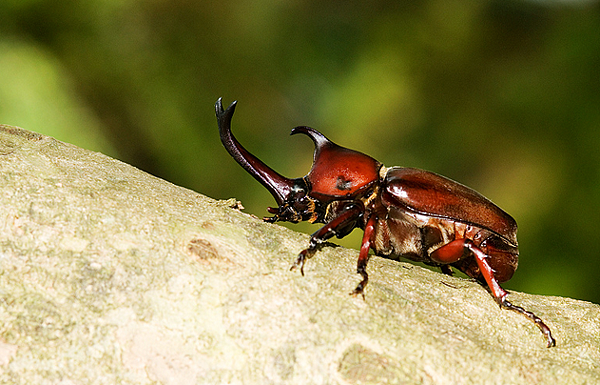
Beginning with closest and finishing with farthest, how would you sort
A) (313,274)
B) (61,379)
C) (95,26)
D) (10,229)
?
(61,379), (10,229), (313,274), (95,26)

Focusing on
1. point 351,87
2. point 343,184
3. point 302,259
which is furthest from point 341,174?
point 351,87

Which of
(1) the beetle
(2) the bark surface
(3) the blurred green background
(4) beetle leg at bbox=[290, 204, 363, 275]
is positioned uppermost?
(3) the blurred green background

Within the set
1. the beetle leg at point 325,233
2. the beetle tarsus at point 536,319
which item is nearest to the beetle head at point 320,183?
the beetle leg at point 325,233

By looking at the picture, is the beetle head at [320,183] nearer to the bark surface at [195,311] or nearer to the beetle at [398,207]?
the beetle at [398,207]

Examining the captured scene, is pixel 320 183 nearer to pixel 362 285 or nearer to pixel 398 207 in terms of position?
pixel 398 207

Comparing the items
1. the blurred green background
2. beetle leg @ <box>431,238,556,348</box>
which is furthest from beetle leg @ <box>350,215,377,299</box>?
the blurred green background

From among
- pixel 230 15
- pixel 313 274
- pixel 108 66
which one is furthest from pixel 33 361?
pixel 230 15

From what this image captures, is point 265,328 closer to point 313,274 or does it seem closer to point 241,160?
point 313,274

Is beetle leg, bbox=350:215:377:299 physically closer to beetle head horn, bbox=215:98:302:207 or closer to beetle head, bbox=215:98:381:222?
beetle head, bbox=215:98:381:222
